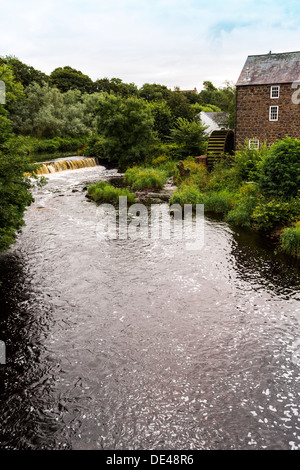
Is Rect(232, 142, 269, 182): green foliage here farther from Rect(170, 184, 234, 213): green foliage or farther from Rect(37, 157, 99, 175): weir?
Rect(37, 157, 99, 175): weir

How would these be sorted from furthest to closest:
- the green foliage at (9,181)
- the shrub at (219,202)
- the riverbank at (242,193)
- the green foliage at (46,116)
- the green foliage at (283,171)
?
the green foliage at (46,116) → the shrub at (219,202) → the green foliage at (283,171) → the riverbank at (242,193) → the green foliage at (9,181)

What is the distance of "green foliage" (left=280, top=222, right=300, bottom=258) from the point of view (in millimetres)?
13375

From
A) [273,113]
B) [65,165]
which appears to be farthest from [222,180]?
[65,165]

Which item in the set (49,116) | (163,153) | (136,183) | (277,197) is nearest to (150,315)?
(277,197)

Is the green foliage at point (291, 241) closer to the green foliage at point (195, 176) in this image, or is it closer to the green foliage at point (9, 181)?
the green foliage at point (195, 176)

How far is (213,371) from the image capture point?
730cm

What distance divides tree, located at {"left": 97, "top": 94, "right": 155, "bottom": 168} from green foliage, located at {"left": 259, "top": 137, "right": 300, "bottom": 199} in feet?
60.7

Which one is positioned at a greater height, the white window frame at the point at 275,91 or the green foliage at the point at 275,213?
the white window frame at the point at 275,91

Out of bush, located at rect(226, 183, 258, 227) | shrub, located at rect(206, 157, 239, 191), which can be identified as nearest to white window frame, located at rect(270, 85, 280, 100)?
shrub, located at rect(206, 157, 239, 191)

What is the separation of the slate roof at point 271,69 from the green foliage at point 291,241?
16.7m

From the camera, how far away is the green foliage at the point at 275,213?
49.4 ft

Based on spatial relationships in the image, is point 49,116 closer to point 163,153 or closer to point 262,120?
point 163,153

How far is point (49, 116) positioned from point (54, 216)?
3107cm

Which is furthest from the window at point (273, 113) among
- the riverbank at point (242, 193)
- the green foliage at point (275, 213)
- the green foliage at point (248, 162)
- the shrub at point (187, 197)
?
the green foliage at point (275, 213)
